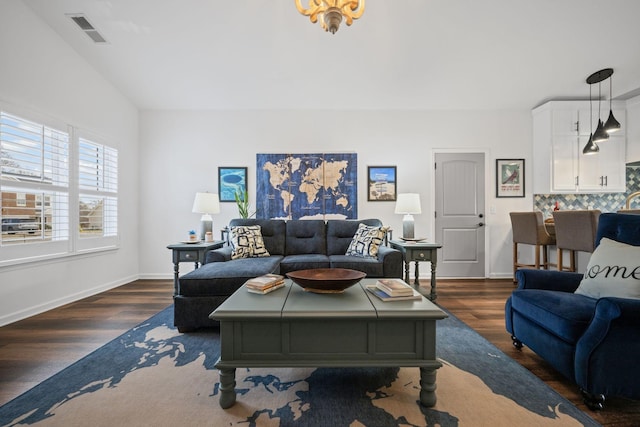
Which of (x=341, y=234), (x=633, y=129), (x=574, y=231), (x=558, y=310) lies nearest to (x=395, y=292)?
(x=558, y=310)

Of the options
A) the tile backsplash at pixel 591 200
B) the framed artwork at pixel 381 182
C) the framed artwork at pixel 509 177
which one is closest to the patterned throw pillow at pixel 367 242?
the framed artwork at pixel 381 182

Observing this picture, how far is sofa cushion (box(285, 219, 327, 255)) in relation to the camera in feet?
11.7

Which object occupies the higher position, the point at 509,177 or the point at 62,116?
the point at 62,116

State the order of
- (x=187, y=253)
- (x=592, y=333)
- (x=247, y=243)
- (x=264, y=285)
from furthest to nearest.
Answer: (x=247, y=243) < (x=187, y=253) < (x=264, y=285) < (x=592, y=333)

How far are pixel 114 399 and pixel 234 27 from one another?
3.28m

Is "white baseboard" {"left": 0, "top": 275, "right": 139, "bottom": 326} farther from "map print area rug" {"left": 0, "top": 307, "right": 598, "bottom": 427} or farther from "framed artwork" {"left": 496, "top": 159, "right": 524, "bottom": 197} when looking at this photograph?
"framed artwork" {"left": 496, "top": 159, "right": 524, "bottom": 197}

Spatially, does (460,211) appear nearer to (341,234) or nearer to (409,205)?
(409,205)

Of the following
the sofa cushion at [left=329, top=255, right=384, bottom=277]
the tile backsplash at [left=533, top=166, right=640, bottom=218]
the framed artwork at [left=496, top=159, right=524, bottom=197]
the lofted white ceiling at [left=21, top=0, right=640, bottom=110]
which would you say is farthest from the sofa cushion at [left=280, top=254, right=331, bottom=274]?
the tile backsplash at [left=533, top=166, right=640, bottom=218]

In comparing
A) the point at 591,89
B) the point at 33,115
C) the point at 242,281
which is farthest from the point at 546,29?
the point at 33,115

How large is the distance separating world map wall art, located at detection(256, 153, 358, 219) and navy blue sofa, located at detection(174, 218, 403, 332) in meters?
0.55

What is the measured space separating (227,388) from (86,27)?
3783 millimetres

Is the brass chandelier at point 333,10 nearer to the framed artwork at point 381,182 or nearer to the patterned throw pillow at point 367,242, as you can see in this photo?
the patterned throw pillow at point 367,242

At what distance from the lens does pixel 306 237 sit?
3.63 m

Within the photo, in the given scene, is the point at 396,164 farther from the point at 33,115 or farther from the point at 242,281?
the point at 33,115
